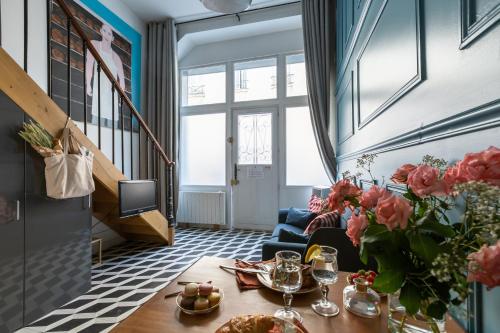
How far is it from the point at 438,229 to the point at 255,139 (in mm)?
4273

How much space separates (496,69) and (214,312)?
3.39 ft

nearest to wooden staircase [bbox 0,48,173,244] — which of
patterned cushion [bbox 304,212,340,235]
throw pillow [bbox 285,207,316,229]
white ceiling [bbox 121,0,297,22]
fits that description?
throw pillow [bbox 285,207,316,229]

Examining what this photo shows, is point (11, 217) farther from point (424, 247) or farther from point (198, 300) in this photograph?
point (424, 247)

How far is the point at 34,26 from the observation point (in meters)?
2.87

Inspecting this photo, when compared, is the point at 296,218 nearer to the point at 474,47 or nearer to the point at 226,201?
the point at 226,201

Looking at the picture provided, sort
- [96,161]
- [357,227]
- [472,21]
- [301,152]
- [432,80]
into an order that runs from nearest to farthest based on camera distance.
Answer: [357,227] → [472,21] → [432,80] → [96,161] → [301,152]

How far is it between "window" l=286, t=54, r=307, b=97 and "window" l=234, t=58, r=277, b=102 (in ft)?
0.81

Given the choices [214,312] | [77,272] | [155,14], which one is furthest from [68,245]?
[155,14]

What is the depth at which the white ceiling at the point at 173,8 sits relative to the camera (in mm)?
4059

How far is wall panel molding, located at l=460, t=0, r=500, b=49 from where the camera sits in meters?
0.63

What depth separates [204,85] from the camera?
5.03 meters

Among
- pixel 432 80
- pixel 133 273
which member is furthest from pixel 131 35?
pixel 432 80

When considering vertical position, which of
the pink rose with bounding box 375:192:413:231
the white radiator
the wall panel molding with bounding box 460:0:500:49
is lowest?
the white radiator

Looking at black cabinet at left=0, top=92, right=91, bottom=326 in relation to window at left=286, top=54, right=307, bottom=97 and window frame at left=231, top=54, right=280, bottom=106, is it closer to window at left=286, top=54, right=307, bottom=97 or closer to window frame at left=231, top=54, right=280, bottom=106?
window frame at left=231, top=54, right=280, bottom=106
